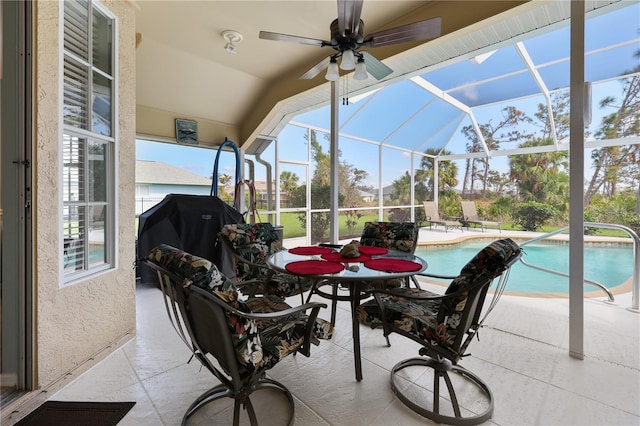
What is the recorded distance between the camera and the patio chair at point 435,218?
10.1 metres

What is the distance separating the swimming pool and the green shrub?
0.90 m

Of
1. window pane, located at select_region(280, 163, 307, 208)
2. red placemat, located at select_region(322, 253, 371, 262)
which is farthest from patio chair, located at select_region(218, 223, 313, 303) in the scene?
window pane, located at select_region(280, 163, 307, 208)

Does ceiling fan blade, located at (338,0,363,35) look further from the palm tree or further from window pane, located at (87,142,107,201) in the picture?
the palm tree

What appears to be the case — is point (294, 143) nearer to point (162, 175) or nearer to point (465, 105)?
point (162, 175)

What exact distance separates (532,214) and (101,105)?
11166mm

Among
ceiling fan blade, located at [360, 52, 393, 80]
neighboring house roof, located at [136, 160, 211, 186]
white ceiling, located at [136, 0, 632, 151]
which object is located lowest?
neighboring house roof, located at [136, 160, 211, 186]

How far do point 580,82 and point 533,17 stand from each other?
761 millimetres

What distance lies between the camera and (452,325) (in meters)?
1.47

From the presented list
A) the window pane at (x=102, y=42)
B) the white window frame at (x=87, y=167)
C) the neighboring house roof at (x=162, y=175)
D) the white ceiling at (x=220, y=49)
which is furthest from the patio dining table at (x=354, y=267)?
the neighboring house roof at (x=162, y=175)

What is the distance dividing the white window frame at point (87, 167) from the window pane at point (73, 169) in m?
0.02

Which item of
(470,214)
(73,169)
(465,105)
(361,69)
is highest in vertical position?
(465,105)

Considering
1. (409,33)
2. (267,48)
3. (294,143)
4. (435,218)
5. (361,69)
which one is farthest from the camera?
(435,218)

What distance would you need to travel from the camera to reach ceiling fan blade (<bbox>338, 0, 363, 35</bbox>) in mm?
1916

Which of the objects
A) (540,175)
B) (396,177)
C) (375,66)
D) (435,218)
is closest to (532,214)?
(540,175)
